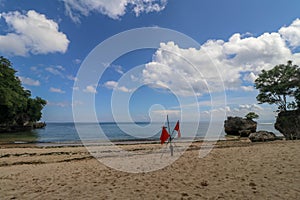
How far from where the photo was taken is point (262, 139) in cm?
1828

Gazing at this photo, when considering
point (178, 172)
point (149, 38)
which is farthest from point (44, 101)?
point (178, 172)

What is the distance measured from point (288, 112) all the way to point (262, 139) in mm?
7313

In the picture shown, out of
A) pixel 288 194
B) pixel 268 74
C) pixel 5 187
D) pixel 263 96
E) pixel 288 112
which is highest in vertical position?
pixel 268 74

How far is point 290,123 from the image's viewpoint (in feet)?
69.4

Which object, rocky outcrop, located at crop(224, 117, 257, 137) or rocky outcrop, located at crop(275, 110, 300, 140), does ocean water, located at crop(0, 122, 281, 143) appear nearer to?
rocky outcrop, located at crop(224, 117, 257, 137)

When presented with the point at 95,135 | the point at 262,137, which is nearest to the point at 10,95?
the point at 95,135

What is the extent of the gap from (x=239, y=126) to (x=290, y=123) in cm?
1351

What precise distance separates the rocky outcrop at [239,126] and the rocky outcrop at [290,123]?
971 centimetres

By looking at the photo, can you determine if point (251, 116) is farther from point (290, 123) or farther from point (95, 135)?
point (95, 135)

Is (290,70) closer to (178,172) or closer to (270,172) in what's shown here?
(270,172)

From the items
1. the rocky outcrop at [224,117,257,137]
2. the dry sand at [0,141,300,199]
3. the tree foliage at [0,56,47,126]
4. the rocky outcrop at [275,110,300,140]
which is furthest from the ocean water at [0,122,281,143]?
the dry sand at [0,141,300,199]

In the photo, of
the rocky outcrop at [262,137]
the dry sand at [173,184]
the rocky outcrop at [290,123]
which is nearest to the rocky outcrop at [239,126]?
the rocky outcrop at [290,123]

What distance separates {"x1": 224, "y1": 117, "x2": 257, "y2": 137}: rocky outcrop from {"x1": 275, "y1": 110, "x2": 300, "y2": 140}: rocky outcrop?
9705mm

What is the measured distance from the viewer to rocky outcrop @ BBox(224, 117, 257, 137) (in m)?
33.2
